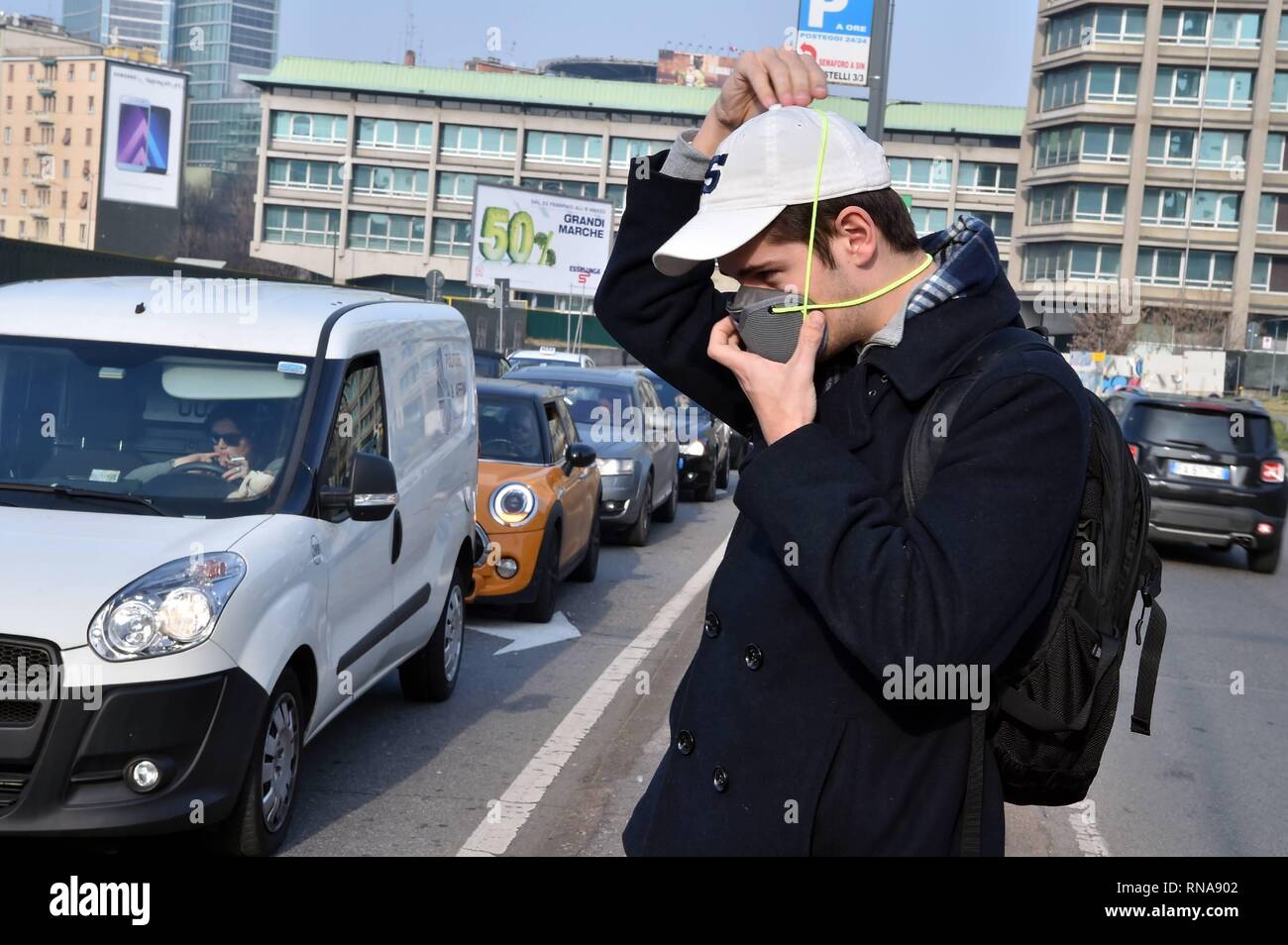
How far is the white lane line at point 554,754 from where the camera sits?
5.67 meters

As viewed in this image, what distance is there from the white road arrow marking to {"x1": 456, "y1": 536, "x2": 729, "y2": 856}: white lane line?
487 mm

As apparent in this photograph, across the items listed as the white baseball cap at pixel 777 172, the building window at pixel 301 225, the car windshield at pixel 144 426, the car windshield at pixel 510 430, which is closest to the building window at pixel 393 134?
the building window at pixel 301 225

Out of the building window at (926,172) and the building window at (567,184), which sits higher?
the building window at (926,172)

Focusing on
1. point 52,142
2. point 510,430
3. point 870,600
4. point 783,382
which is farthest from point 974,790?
point 52,142

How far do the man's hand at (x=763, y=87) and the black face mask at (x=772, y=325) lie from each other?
1.42 feet

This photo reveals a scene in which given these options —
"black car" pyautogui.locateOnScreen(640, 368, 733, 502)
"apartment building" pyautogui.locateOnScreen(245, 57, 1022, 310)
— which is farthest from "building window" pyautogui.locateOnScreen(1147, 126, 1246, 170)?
"black car" pyautogui.locateOnScreen(640, 368, 733, 502)

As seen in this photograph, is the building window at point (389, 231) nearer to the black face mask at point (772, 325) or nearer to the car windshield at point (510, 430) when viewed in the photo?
the car windshield at point (510, 430)

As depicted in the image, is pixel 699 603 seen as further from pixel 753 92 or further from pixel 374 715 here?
pixel 753 92

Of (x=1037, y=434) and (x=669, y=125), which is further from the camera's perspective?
(x=669, y=125)

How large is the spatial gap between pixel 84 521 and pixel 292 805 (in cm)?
124

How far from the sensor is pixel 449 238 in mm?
96625

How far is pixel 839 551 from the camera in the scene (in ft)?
6.29

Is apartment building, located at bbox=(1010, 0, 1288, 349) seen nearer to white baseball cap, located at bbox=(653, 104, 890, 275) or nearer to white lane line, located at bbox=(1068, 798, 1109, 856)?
white lane line, located at bbox=(1068, 798, 1109, 856)
